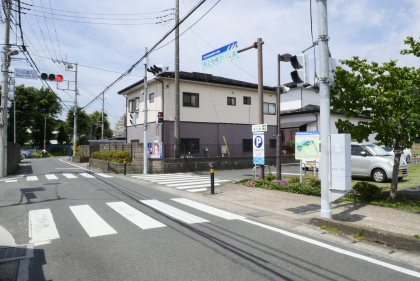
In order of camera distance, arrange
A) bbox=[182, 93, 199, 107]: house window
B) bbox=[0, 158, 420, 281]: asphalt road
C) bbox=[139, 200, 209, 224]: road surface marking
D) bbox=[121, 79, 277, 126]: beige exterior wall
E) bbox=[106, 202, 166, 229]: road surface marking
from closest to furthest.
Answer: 1. bbox=[0, 158, 420, 281]: asphalt road
2. bbox=[106, 202, 166, 229]: road surface marking
3. bbox=[139, 200, 209, 224]: road surface marking
4. bbox=[121, 79, 277, 126]: beige exterior wall
5. bbox=[182, 93, 199, 107]: house window

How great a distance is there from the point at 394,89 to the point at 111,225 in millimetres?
7709

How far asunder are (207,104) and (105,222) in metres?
18.2

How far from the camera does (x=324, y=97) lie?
22.3ft

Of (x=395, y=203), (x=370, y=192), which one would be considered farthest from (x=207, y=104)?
(x=395, y=203)

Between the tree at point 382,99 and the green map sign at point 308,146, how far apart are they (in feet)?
8.85

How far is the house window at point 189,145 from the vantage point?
22.3 meters

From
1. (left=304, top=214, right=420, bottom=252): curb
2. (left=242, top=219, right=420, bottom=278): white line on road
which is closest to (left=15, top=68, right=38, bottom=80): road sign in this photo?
(left=242, top=219, right=420, bottom=278): white line on road

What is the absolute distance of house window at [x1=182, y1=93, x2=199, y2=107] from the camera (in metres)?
22.9

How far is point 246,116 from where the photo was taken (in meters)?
26.3

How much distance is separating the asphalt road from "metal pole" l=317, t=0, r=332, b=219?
144cm

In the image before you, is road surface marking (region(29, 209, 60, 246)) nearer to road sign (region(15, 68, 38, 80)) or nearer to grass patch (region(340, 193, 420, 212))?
grass patch (region(340, 193, 420, 212))

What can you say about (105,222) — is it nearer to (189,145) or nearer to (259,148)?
(259,148)

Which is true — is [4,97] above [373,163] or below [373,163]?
above

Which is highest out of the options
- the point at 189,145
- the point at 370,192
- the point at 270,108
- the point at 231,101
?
the point at 231,101
